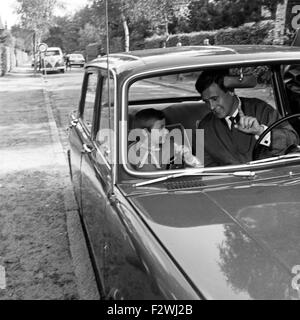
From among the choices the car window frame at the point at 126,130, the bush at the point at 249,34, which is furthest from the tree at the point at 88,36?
the car window frame at the point at 126,130

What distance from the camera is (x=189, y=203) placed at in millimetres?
2211

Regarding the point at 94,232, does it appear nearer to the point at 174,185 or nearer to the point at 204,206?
the point at 174,185

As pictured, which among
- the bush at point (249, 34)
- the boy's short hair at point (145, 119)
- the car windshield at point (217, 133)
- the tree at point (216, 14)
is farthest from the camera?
the tree at point (216, 14)

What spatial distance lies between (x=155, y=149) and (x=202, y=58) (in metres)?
0.61

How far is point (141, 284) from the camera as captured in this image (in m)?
1.87

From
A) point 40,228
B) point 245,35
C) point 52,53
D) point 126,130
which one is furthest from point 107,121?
point 52,53

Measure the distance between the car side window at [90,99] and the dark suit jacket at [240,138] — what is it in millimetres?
872

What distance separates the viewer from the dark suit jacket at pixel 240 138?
2982 mm

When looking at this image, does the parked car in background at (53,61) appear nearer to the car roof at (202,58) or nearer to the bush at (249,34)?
the bush at (249,34)

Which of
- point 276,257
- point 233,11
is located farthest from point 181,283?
point 233,11

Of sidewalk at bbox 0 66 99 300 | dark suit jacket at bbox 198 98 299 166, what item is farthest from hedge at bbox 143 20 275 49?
dark suit jacket at bbox 198 98 299 166

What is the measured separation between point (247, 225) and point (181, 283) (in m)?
0.48

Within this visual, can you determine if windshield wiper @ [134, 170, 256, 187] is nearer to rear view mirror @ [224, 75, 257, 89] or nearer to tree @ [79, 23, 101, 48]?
rear view mirror @ [224, 75, 257, 89]

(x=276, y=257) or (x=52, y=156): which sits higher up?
(x=276, y=257)
